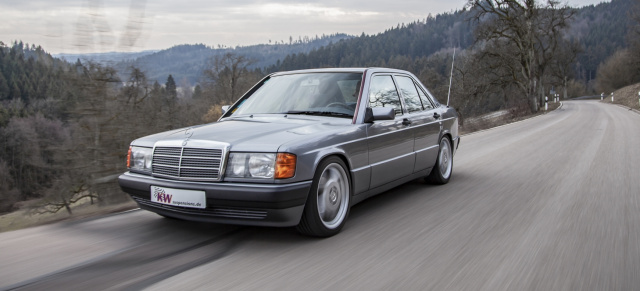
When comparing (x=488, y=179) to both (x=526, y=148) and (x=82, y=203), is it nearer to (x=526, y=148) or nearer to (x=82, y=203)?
(x=526, y=148)

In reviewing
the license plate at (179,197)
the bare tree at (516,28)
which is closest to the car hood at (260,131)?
the license plate at (179,197)

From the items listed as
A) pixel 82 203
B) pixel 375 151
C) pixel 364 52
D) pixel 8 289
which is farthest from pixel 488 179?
pixel 364 52

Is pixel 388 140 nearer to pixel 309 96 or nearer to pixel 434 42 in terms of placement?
pixel 309 96

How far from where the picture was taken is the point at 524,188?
255 inches

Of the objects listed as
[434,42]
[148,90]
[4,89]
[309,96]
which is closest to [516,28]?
[4,89]

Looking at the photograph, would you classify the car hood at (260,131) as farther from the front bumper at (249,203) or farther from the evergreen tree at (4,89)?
the evergreen tree at (4,89)

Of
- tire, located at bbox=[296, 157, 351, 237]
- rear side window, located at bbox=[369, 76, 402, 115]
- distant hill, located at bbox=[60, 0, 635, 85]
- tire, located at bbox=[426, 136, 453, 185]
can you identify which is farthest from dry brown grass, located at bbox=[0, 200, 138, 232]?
distant hill, located at bbox=[60, 0, 635, 85]

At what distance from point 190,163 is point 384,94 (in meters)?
2.41

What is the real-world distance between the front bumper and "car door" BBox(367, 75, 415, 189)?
119 centimetres

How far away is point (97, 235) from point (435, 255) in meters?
2.78

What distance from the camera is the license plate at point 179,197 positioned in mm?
3861

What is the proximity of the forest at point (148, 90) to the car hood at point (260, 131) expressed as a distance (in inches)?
90.6

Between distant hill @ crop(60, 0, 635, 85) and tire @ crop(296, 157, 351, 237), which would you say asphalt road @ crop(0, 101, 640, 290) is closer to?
tire @ crop(296, 157, 351, 237)

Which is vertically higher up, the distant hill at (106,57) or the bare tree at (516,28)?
the bare tree at (516,28)
